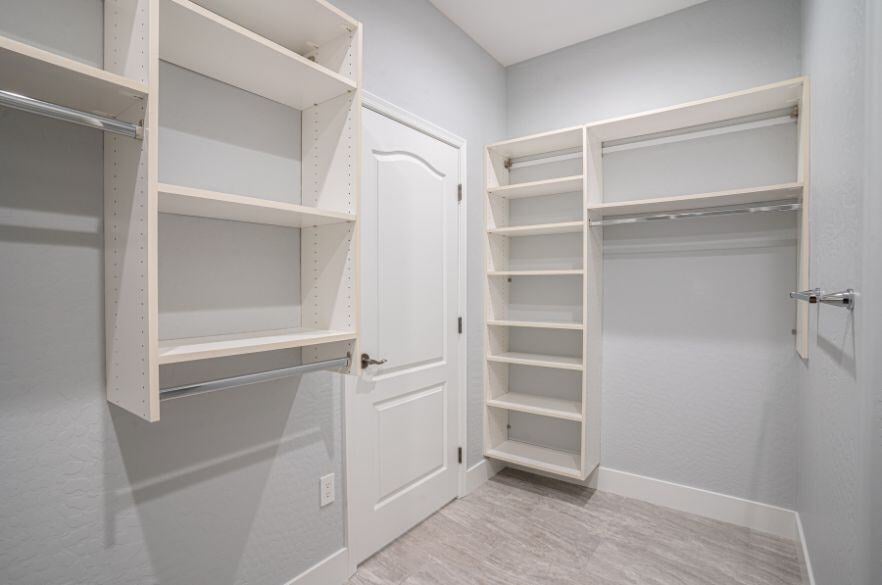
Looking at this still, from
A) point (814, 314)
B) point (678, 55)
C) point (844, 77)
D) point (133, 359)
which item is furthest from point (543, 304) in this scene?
point (133, 359)

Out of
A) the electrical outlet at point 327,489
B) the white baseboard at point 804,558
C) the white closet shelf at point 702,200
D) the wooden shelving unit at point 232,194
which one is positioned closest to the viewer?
the wooden shelving unit at point 232,194

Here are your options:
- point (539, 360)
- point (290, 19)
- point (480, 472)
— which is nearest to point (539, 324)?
point (539, 360)

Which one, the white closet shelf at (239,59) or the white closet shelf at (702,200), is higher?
the white closet shelf at (239,59)

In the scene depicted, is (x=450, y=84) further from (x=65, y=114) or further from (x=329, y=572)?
(x=329, y=572)

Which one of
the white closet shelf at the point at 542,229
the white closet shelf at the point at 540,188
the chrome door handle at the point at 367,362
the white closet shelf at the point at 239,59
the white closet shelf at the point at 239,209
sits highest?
the white closet shelf at the point at 239,59

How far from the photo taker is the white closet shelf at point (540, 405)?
262cm

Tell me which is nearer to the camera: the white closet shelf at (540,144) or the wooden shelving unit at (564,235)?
the wooden shelving unit at (564,235)

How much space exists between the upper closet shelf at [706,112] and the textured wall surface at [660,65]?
0.20 metres

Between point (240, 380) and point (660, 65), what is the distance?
2837 millimetres

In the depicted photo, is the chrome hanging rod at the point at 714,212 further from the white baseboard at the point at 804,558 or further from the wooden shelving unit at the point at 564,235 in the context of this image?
the white baseboard at the point at 804,558

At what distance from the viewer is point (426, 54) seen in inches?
96.5

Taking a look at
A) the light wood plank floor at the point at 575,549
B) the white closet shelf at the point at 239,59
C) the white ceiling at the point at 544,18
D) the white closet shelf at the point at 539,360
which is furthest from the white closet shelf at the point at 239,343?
the white ceiling at the point at 544,18

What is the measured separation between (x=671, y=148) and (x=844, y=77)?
1.37 meters

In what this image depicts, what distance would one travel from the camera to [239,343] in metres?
1.30
